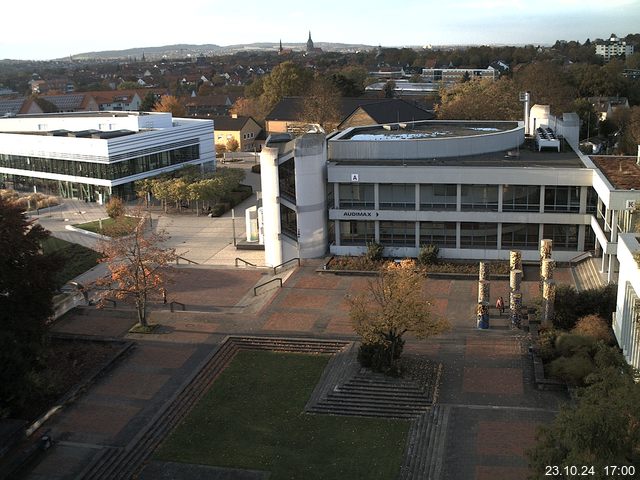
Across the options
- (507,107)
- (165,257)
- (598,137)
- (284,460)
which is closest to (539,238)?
(165,257)

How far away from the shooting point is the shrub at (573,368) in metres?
27.0

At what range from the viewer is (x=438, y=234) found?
145 ft

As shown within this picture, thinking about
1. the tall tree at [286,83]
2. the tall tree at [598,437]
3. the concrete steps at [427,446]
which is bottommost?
the concrete steps at [427,446]

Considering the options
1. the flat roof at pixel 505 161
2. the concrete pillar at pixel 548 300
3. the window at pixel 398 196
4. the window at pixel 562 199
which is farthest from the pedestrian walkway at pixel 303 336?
the flat roof at pixel 505 161

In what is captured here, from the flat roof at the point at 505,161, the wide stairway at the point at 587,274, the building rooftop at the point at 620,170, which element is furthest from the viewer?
the flat roof at the point at 505,161

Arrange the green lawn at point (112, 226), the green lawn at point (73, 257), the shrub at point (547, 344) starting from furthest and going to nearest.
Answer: the green lawn at point (112, 226), the green lawn at point (73, 257), the shrub at point (547, 344)

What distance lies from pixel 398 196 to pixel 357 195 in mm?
2561

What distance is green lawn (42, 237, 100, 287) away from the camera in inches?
1743

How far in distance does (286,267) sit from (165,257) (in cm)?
1039

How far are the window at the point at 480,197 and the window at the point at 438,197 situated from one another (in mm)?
637

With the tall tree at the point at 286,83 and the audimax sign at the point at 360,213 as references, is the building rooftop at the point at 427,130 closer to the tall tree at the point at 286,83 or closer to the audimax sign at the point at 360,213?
the audimax sign at the point at 360,213

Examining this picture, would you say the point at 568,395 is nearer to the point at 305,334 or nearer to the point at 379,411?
the point at 379,411

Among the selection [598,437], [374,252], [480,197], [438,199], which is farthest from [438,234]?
[598,437]

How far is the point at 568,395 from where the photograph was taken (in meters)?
27.0
